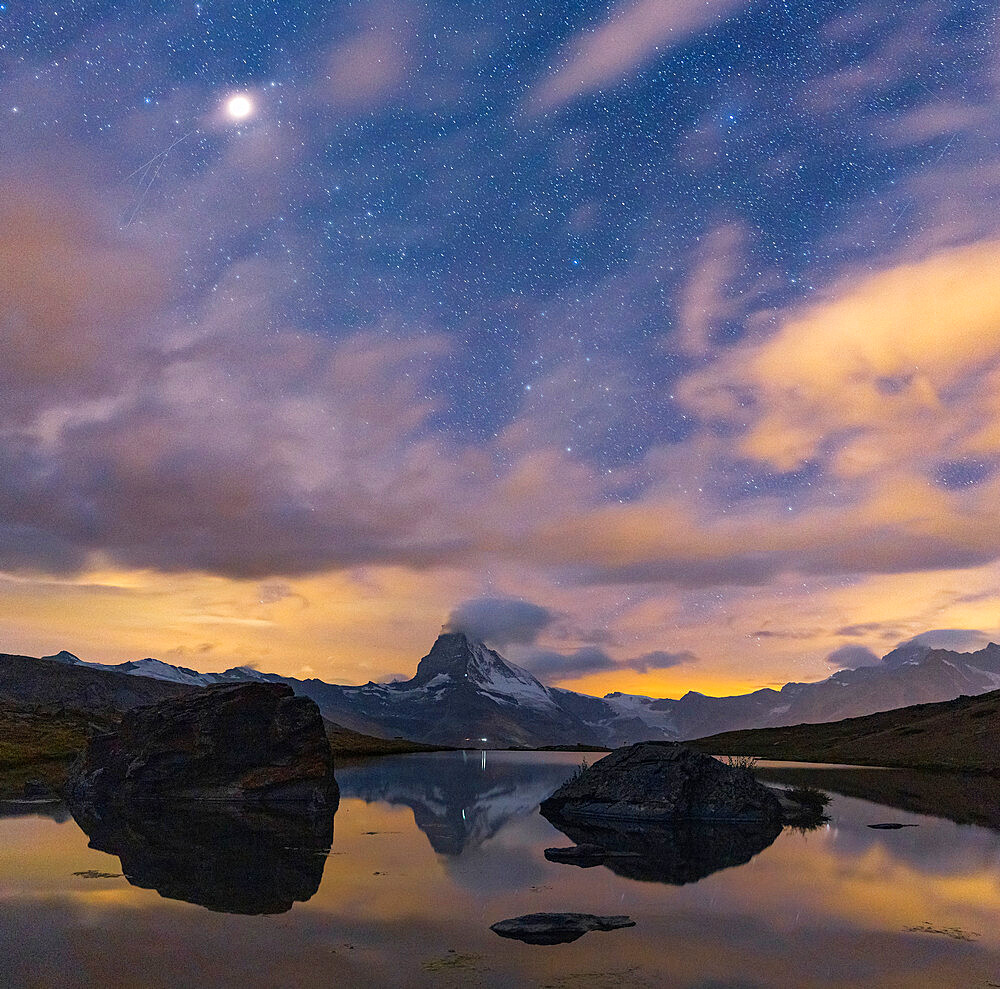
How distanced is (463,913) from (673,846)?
1718 cm

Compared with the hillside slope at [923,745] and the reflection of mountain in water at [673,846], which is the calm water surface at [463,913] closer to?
the reflection of mountain in water at [673,846]

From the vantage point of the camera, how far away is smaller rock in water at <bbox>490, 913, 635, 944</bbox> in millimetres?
19688

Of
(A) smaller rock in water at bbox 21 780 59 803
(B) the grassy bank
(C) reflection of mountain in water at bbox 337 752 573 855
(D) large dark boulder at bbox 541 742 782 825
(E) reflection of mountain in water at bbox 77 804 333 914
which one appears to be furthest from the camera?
(B) the grassy bank

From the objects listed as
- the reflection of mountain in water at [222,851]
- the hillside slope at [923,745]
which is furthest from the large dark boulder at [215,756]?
the hillside slope at [923,745]

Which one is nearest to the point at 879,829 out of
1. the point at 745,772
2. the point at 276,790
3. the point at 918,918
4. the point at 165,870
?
the point at 745,772

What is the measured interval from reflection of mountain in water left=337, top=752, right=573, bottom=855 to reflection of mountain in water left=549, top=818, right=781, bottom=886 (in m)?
5.20

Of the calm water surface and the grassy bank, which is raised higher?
the calm water surface

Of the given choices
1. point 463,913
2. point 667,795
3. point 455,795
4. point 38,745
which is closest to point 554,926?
point 463,913

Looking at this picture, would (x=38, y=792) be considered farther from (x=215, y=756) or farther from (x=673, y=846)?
(x=673, y=846)

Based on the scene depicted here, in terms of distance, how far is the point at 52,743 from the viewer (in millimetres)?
115375

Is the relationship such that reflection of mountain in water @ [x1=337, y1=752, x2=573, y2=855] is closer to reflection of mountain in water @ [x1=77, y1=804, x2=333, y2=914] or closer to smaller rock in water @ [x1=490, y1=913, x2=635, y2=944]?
reflection of mountain in water @ [x1=77, y1=804, x2=333, y2=914]

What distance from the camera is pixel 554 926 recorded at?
20.3 m

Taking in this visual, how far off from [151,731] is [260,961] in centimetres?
4802

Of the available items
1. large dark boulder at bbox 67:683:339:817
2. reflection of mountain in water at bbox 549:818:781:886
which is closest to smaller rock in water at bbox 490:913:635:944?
reflection of mountain in water at bbox 549:818:781:886
